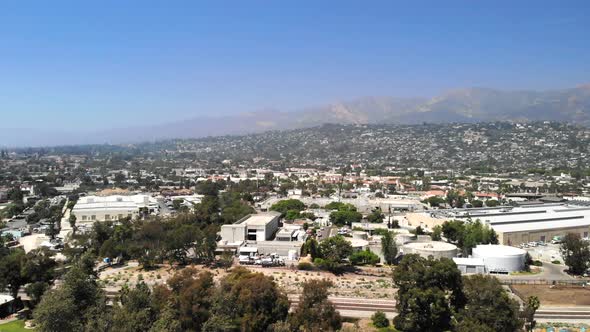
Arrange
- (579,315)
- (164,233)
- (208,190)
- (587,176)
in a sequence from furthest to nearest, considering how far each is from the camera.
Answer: (587,176), (208,190), (164,233), (579,315)

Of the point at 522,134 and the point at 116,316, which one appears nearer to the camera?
the point at 116,316

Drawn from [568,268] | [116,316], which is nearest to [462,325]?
[116,316]

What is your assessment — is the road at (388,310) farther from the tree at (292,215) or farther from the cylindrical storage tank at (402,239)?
the tree at (292,215)

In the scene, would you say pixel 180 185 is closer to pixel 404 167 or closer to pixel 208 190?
pixel 208 190

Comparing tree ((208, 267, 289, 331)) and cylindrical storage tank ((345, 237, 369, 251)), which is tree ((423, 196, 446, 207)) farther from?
tree ((208, 267, 289, 331))

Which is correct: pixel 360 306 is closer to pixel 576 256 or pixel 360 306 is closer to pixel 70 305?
pixel 70 305

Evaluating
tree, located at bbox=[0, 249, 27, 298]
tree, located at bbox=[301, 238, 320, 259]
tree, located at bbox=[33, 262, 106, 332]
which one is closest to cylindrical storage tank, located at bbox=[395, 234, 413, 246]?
tree, located at bbox=[301, 238, 320, 259]
